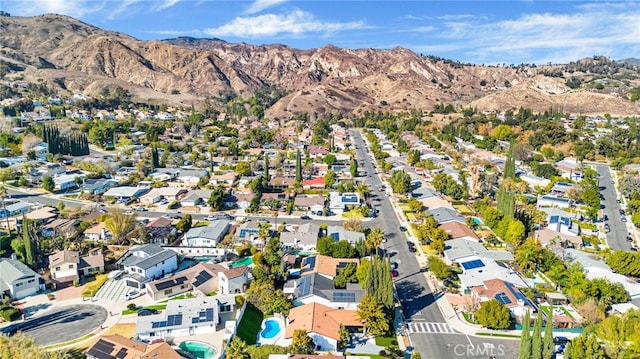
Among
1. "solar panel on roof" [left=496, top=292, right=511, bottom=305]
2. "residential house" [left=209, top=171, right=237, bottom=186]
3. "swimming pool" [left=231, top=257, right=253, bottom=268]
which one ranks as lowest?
"swimming pool" [left=231, top=257, right=253, bottom=268]

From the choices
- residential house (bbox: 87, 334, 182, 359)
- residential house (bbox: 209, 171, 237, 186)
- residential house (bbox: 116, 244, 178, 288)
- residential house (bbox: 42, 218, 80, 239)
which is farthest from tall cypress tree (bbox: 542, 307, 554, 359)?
residential house (bbox: 209, 171, 237, 186)

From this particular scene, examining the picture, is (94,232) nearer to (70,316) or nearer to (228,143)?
(70,316)

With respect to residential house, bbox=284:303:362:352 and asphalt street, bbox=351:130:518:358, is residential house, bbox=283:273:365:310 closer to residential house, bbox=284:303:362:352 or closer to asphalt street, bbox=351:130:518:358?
residential house, bbox=284:303:362:352

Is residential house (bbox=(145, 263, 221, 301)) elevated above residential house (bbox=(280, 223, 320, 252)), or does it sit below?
below

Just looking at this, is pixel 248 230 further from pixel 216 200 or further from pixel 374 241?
pixel 374 241

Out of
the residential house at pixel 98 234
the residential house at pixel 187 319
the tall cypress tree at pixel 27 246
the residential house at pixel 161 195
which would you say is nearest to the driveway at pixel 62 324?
the residential house at pixel 187 319

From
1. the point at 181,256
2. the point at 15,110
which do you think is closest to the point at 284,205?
the point at 181,256

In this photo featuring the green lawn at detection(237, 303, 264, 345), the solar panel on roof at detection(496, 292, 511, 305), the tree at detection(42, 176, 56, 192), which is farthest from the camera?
the tree at detection(42, 176, 56, 192)

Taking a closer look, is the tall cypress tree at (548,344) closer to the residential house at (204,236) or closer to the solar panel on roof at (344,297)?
the solar panel on roof at (344,297)
